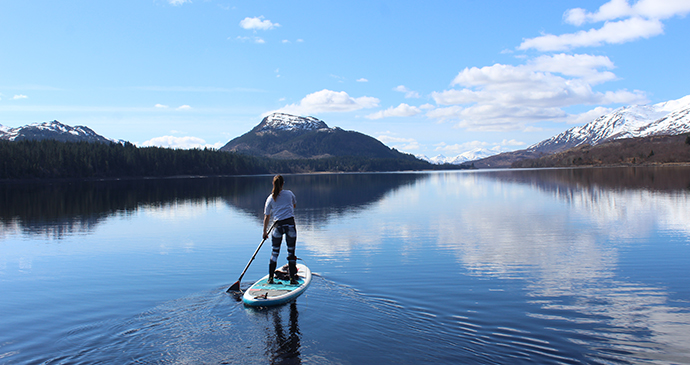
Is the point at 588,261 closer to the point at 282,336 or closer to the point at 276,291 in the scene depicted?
the point at 276,291

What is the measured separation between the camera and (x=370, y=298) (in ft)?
45.9

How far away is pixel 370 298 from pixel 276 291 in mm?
3179

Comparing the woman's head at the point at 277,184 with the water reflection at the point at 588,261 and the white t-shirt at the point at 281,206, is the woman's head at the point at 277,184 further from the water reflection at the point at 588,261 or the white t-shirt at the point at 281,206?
the water reflection at the point at 588,261

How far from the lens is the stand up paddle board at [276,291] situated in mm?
12977

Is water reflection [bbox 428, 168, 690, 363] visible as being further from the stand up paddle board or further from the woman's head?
the woman's head

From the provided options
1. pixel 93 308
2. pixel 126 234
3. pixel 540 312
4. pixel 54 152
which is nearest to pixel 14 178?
pixel 54 152

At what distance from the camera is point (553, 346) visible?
386 inches

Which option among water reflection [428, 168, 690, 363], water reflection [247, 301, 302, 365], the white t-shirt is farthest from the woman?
water reflection [428, 168, 690, 363]

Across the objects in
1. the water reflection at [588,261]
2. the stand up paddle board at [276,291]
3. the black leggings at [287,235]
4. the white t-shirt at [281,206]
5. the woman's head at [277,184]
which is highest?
the woman's head at [277,184]

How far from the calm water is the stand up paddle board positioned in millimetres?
342

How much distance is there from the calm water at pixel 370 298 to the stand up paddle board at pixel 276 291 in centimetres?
34

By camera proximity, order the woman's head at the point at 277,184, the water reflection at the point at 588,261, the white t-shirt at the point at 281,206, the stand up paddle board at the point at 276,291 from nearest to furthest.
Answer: the water reflection at the point at 588,261, the stand up paddle board at the point at 276,291, the woman's head at the point at 277,184, the white t-shirt at the point at 281,206

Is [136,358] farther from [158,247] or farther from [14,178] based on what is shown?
[14,178]

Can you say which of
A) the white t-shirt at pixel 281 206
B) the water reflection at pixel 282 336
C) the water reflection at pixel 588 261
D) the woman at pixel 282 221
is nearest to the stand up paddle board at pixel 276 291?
the water reflection at pixel 282 336
